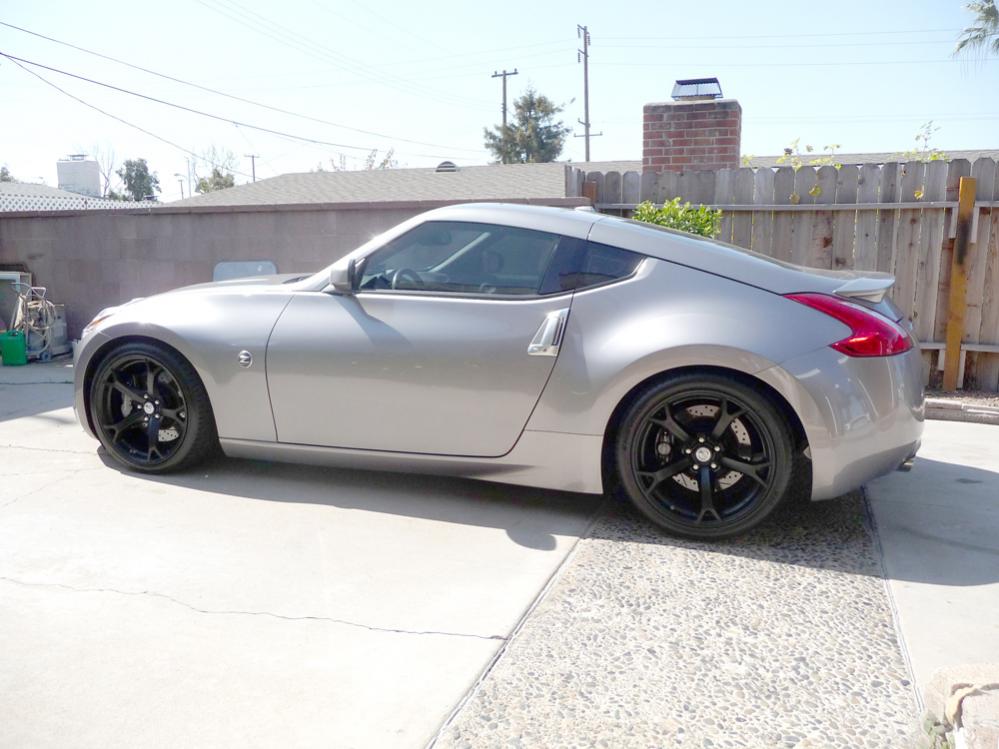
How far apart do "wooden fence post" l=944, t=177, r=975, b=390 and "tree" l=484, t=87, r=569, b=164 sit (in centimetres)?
4419

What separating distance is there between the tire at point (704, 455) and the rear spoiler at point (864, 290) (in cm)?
61

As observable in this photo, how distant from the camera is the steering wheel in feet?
13.2

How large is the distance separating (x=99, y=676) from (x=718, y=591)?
210 centimetres

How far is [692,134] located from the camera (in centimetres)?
826

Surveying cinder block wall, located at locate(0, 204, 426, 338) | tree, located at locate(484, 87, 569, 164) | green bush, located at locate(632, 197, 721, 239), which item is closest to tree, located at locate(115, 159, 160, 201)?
tree, located at locate(484, 87, 569, 164)

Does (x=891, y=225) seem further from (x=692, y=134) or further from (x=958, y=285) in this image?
(x=692, y=134)

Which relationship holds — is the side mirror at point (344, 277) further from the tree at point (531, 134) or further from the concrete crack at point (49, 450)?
the tree at point (531, 134)

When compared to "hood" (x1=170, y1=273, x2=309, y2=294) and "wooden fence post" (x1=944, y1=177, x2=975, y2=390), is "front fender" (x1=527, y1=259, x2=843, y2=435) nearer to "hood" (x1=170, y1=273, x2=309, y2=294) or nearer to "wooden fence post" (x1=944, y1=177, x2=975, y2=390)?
"hood" (x1=170, y1=273, x2=309, y2=294)

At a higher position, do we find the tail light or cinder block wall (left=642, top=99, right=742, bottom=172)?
cinder block wall (left=642, top=99, right=742, bottom=172)

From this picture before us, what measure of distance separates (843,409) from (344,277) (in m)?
2.31

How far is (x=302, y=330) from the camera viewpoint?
4074 mm

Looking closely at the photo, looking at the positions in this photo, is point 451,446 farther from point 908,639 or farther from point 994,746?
point 994,746

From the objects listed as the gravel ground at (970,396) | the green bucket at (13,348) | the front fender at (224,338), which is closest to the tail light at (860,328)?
the front fender at (224,338)

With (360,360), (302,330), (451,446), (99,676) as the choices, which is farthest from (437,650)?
(302,330)
